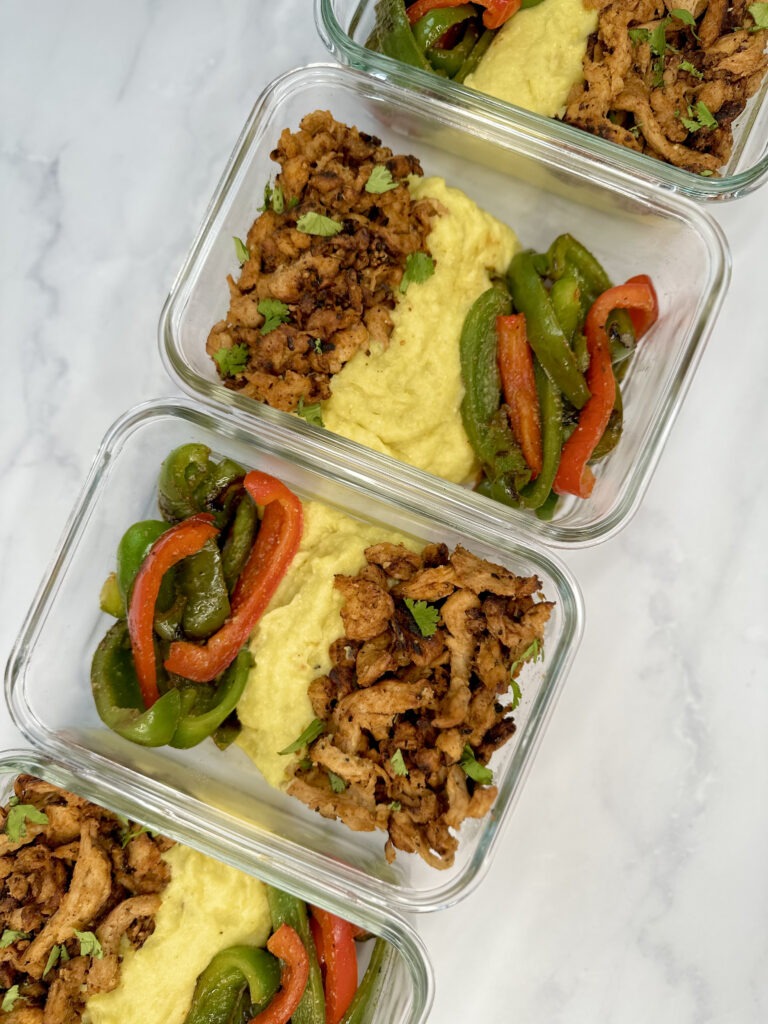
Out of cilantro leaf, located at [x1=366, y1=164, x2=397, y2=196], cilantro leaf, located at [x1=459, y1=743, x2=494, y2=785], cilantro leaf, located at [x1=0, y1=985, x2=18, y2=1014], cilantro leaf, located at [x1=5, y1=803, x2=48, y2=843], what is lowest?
cilantro leaf, located at [x1=0, y1=985, x2=18, y2=1014]

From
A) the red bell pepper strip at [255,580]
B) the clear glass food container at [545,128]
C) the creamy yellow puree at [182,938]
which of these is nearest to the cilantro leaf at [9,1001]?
the creamy yellow puree at [182,938]

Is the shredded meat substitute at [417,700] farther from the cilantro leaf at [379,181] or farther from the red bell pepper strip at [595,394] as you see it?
the cilantro leaf at [379,181]

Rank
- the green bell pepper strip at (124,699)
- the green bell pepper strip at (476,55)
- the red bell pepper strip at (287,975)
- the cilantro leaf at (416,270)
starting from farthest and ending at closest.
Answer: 1. the green bell pepper strip at (476,55)
2. the cilantro leaf at (416,270)
3. the red bell pepper strip at (287,975)
4. the green bell pepper strip at (124,699)

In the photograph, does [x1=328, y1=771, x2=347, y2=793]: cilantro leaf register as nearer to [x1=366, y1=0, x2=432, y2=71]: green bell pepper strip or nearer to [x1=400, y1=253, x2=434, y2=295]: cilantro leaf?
[x1=400, y1=253, x2=434, y2=295]: cilantro leaf

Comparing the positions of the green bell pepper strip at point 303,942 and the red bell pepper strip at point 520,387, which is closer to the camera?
the green bell pepper strip at point 303,942

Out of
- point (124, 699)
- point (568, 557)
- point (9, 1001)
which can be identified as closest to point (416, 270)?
point (568, 557)

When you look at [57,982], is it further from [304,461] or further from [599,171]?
[599,171]

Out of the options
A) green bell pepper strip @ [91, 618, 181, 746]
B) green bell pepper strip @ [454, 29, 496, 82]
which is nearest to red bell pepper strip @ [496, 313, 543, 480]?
green bell pepper strip @ [454, 29, 496, 82]
